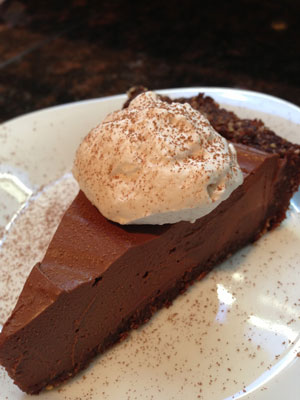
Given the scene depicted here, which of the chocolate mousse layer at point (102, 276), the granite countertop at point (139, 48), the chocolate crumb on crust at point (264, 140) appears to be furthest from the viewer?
the granite countertop at point (139, 48)

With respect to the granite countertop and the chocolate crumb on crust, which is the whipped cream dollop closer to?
the chocolate crumb on crust

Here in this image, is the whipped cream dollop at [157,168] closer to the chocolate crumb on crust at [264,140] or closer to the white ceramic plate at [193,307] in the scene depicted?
the chocolate crumb on crust at [264,140]

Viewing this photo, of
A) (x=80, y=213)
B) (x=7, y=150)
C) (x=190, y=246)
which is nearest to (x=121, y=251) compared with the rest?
(x=80, y=213)

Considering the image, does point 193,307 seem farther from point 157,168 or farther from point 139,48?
point 139,48

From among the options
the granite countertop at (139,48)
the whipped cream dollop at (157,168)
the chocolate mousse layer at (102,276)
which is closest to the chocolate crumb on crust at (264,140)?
the chocolate mousse layer at (102,276)

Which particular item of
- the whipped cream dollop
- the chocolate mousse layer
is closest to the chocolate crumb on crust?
the chocolate mousse layer

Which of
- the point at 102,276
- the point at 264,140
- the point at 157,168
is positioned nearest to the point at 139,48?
the point at 264,140
